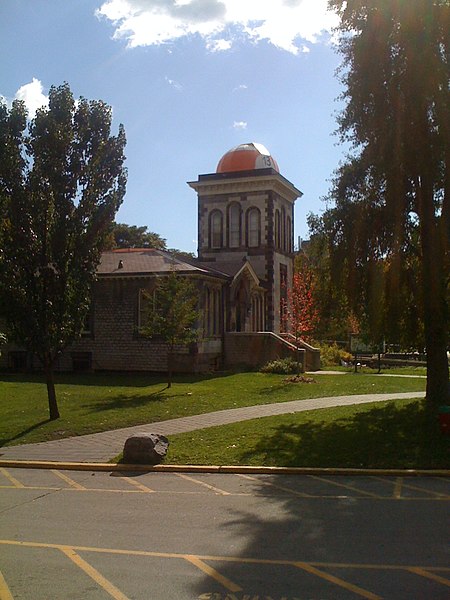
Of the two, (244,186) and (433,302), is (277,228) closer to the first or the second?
(244,186)

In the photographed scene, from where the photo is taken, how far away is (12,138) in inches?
612

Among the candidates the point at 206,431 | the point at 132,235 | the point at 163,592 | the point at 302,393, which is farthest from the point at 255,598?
the point at 132,235

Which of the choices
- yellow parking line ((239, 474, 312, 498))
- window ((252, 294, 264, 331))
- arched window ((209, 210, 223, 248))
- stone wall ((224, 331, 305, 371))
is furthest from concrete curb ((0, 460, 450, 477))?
arched window ((209, 210, 223, 248))

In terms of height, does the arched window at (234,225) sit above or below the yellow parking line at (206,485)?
above

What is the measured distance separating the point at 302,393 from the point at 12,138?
457 inches

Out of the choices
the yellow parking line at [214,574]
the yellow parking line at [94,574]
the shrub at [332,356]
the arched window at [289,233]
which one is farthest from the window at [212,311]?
the yellow parking line at [214,574]

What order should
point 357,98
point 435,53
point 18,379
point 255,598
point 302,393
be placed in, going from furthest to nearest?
point 18,379, point 302,393, point 357,98, point 435,53, point 255,598

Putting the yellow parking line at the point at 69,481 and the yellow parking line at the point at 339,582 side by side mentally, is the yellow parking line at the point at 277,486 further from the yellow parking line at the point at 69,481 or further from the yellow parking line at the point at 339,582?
the yellow parking line at the point at 339,582

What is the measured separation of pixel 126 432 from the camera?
1502 centimetres

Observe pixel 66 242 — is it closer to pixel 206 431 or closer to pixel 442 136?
pixel 206 431

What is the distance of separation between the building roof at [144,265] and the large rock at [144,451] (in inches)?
629

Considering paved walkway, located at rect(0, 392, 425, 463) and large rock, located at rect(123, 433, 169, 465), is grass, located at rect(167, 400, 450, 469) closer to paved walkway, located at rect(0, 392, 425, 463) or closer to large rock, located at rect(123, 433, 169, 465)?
large rock, located at rect(123, 433, 169, 465)

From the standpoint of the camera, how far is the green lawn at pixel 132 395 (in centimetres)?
1597

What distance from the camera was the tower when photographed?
A: 130 ft
